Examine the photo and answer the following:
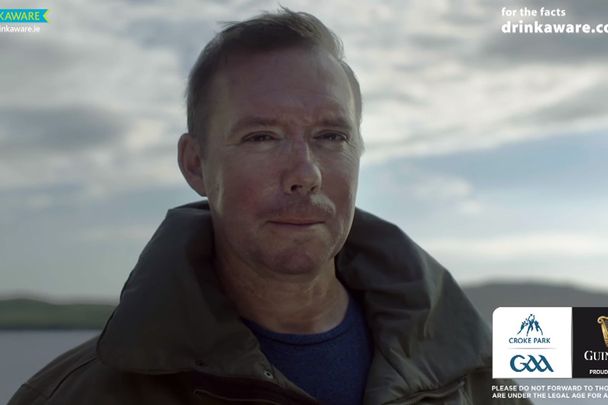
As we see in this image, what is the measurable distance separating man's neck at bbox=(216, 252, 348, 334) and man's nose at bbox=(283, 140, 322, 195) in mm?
192

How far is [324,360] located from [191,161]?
0.50m

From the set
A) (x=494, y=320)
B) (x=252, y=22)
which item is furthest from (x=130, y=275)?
(x=494, y=320)

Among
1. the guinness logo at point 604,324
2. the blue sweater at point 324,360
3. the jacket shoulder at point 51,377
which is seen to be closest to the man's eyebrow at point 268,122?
the blue sweater at point 324,360

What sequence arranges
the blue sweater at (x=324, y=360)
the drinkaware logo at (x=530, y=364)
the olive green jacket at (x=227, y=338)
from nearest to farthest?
the olive green jacket at (x=227, y=338) < the blue sweater at (x=324, y=360) < the drinkaware logo at (x=530, y=364)

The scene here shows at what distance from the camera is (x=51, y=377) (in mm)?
1439

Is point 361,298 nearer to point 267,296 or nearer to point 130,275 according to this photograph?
point 267,296

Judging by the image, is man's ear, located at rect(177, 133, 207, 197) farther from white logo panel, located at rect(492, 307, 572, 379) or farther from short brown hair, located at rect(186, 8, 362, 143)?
white logo panel, located at rect(492, 307, 572, 379)

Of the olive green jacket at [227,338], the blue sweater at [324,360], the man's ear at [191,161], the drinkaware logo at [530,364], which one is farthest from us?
the drinkaware logo at [530,364]

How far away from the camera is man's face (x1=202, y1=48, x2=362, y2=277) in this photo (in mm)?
1384

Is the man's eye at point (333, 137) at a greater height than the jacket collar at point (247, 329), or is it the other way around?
the man's eye at point (333, 137)

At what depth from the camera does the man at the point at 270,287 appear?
1342 mm

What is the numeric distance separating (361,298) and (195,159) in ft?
1.54

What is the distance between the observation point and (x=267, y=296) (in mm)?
1503

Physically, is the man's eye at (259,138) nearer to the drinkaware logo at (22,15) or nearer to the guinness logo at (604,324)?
the drinkaware logo at (22,15)
